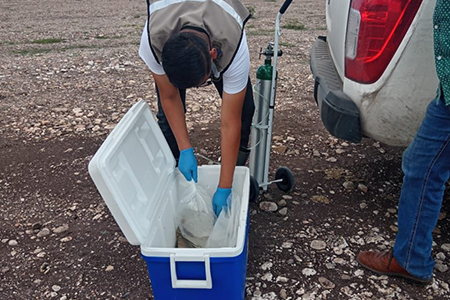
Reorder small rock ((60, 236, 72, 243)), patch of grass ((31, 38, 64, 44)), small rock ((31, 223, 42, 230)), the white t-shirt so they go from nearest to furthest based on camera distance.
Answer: the white t-shirt → small rock ((60, 236, 72, 243)) → small rock ((31, 223, 42, 230)) → patch of grass ((31, 38, 64, 44))

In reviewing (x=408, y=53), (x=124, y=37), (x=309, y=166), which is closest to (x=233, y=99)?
(x=408, y=53)

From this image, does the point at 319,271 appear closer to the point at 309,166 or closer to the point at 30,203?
the point at 309,166

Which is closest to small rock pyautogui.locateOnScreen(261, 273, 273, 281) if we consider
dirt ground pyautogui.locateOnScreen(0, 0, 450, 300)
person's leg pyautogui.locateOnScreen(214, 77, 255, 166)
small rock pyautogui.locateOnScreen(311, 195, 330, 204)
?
dirt ground pyautogui.locateOnScreen(0, 0, 450, 300)

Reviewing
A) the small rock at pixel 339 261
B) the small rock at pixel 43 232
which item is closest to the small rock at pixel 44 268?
the small rock at pixel 43 232

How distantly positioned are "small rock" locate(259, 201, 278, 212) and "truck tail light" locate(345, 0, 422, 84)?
99 centimetres

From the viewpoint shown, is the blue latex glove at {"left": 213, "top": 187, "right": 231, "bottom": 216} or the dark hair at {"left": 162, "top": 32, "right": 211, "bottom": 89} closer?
the dark hair at {"left": 162, "top": 32, "right": 211, "bottom": 89}

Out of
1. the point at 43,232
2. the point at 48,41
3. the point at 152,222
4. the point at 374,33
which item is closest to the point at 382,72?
the point at 374,33

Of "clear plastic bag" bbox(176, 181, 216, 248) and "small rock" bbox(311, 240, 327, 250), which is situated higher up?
"clear plastic bag" bbox(176, 181, 216, 248)

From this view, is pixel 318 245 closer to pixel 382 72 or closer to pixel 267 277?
pixel 267 277

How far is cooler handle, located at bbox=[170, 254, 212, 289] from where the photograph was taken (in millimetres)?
1651

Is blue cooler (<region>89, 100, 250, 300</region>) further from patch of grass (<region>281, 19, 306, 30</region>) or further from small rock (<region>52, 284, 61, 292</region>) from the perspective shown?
patch of grass (<region>281, 19, 306, 30</region>)

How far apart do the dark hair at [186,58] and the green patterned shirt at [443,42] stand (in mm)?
854

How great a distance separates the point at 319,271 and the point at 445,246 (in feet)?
2.42

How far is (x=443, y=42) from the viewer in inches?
59.6
